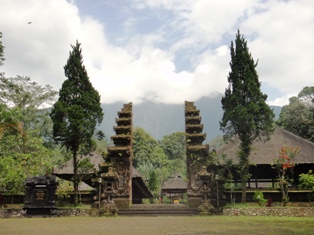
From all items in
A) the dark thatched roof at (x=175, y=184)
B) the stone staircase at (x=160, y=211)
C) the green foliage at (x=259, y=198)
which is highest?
the dark thatched roof at (x=175, y=184)

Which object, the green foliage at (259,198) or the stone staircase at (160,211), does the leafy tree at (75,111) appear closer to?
the stone staircase at (160,211)

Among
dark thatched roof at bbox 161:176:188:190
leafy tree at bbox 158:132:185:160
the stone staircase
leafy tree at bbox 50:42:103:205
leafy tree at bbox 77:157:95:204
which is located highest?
leafy tree at bbox 158:132:185:160

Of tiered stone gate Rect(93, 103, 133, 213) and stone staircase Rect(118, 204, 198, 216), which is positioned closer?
stone staircase Rect(118, 204, 198, 216)

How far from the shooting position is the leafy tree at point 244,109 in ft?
66.6

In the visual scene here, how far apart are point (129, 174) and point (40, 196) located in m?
5.43

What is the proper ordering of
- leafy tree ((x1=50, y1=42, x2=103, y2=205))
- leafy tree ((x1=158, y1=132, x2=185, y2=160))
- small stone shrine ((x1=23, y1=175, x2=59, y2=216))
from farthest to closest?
leafy tree ((x1=158, y1=132, x2=185, y2=160)) → leafy tree ((x1=50, y1=42, x2=103, y2=205)) → small stone shrine ((x1=23, y1=175, x2=59, y2=216))

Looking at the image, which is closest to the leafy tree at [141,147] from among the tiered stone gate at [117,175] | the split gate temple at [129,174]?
the tiered stone gate at [117,175]

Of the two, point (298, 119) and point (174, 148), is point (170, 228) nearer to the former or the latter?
point (298, 119)

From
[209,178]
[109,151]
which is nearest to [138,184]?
[109,151]

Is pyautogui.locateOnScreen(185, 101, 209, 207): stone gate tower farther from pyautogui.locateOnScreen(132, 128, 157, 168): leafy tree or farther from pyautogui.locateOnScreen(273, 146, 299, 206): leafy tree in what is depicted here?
pyautogui.locateOnScreen(132, 128, 157, 168): leafy tree

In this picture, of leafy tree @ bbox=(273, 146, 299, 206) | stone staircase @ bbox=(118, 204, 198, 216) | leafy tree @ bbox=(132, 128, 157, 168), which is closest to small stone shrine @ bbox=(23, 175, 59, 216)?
stone staircase @ bbox=(118, 204, 198, 216)

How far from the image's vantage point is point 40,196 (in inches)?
772

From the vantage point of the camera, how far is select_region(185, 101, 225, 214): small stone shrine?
773 inches

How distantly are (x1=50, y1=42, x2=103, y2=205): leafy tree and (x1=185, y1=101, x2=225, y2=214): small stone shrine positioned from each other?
622 cm
